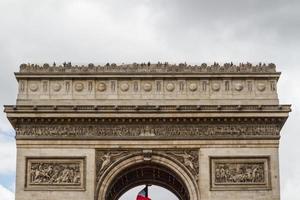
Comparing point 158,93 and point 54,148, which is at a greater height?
point 158,93

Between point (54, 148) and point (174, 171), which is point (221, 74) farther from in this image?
point (54, 148)

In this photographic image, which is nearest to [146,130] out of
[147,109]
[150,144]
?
[150,144]

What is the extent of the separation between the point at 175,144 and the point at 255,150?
385 centimetres

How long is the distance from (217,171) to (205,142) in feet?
4.93

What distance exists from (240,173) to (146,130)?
195 inches

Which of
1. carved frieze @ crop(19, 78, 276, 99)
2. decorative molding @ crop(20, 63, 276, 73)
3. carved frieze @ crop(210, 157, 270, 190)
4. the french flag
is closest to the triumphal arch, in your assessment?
carved frieze @ crop(210, 157, 270, 190)

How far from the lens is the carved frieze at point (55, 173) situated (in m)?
44.1

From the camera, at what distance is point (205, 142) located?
44.4 meters

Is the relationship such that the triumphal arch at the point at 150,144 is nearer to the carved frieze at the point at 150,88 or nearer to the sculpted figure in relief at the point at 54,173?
the sculpted figure in relief at the point at 54,173

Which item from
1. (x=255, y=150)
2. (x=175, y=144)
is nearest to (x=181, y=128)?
(x=175, y=144)

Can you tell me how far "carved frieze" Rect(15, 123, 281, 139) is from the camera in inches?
1752

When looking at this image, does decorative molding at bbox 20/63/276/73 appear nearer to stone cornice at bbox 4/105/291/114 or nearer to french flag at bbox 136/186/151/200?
stone cornice at bbox 4/105/291/114

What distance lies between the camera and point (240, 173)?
44219mm

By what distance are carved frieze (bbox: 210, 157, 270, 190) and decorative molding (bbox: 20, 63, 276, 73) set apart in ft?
14.6
